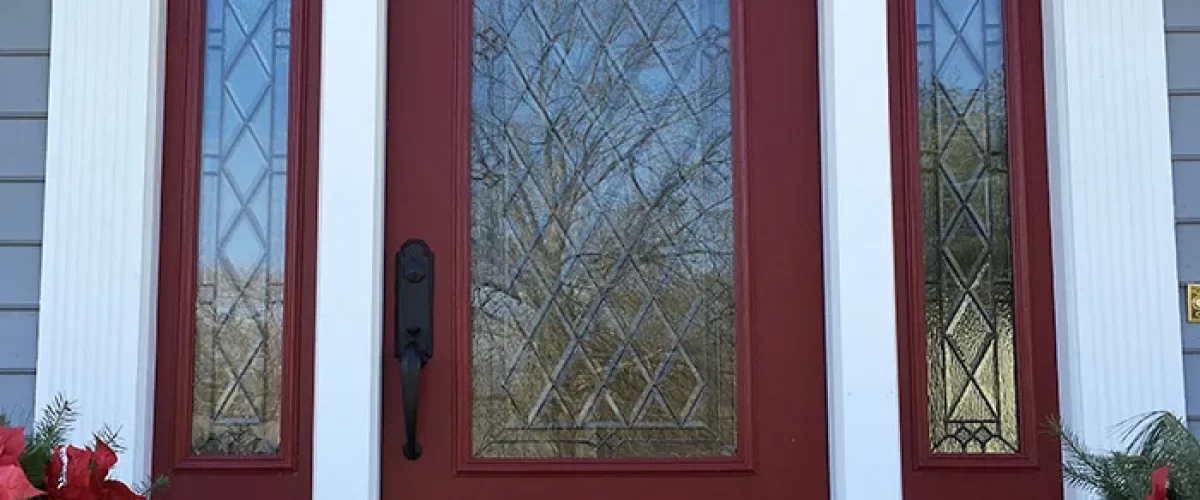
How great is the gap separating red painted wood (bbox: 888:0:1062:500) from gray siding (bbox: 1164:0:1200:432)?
28 cm

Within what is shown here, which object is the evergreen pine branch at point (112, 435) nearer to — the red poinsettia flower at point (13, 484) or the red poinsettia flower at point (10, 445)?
the red poinsettia flower at point (10, 445)

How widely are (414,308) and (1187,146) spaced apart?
176 centimetres

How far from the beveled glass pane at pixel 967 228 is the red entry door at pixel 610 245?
26 cm

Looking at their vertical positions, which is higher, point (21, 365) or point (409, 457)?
point (21, 365)

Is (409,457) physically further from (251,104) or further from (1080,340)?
(1080,340)

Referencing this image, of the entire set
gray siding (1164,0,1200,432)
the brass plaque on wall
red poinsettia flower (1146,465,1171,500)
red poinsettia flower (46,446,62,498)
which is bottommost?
red poinsettia flower (1146,465,1171,500)

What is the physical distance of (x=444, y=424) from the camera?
3168mm

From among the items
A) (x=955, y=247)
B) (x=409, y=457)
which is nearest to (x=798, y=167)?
(x=955, y=247)

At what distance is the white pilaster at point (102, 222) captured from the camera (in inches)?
119

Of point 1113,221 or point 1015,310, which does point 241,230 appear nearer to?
point 1015,310

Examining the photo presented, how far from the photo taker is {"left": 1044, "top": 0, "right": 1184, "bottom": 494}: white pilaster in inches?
118

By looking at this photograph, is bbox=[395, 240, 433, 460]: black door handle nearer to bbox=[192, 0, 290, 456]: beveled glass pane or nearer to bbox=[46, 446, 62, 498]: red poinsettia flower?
bbox=[192, 0, 290, 456]: beveled glass pane

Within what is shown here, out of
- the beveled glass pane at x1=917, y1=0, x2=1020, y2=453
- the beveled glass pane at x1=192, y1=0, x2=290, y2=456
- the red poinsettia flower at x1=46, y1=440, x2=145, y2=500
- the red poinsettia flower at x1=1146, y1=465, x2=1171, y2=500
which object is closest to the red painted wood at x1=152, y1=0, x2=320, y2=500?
the beveled glass pane at x1=192, y1=0, x2=290, y2=456

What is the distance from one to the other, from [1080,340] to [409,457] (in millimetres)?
1507
